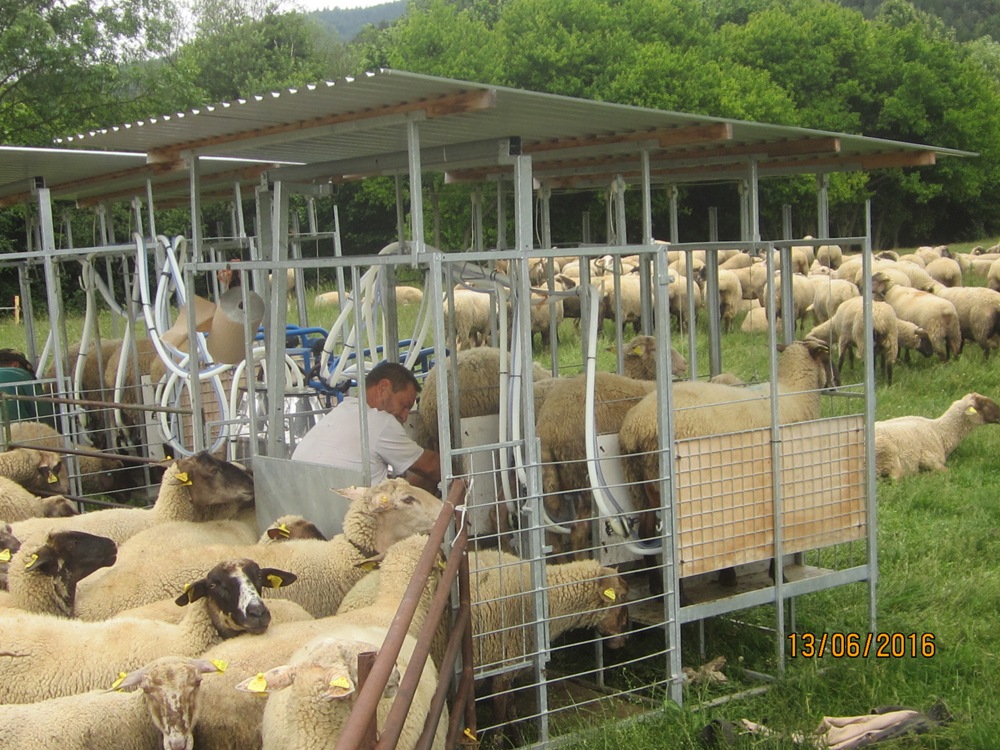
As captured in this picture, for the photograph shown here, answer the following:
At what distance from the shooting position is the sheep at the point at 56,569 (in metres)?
5.98

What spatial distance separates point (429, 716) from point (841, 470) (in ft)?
11.3

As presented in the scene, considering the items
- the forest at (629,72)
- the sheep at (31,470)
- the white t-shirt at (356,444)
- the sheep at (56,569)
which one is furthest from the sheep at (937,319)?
the sheep at (56,569)

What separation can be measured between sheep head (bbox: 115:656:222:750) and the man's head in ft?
8.78

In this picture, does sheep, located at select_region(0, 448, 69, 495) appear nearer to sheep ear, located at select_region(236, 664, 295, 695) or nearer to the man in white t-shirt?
the man in white t-shirt

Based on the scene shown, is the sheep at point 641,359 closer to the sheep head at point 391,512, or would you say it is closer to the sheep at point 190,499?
the sheep head at point 391,512

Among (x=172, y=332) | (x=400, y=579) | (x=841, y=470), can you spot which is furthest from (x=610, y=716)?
(x=172, y=332)

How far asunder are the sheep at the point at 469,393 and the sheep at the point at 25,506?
106 inches

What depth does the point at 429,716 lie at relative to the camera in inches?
172

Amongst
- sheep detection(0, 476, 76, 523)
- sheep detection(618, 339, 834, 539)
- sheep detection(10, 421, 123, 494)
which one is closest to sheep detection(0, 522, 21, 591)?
sheep detection(0, 476, 76, 523)

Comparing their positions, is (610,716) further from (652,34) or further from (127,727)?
(652,34)

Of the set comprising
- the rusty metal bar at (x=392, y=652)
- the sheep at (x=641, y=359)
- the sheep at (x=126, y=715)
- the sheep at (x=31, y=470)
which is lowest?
the sheep at (x=126, y=715)

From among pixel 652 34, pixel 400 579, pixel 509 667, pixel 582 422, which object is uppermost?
pixel 652 34

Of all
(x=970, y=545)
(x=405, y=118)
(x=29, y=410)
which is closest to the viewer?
(x=405, y=118)
